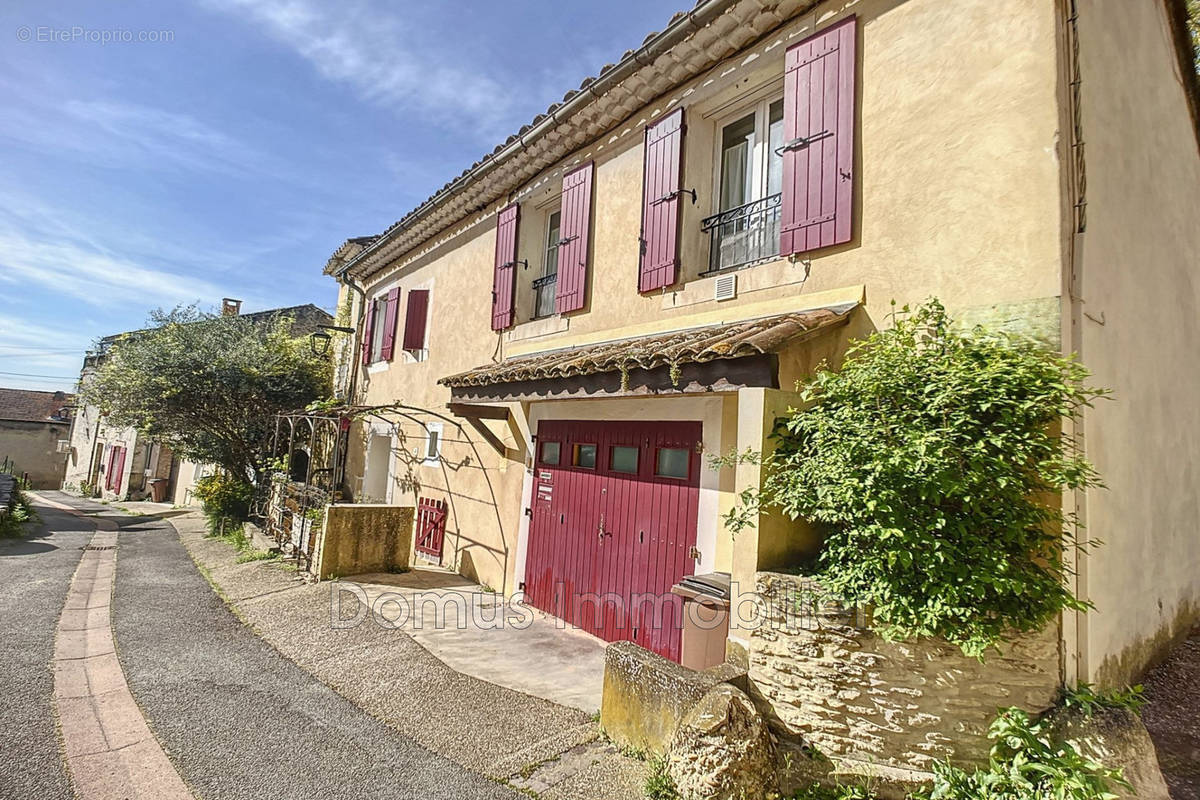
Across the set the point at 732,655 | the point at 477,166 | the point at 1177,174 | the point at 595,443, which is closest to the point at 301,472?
the point at 477,166

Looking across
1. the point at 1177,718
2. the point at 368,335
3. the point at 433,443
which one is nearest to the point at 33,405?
the point at 368,335

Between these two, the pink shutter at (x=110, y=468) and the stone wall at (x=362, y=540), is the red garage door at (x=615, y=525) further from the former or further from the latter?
the pink shutter at (x=110, y=468)

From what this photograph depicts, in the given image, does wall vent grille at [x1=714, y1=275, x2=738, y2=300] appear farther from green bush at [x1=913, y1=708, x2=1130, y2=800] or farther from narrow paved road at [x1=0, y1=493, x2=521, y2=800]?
narrow paved road at [x1=0, y1=493, x2=521, y2=800]

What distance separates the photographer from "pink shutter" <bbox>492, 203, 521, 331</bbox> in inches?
321

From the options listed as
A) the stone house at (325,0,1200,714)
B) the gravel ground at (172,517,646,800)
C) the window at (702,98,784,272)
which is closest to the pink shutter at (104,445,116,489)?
the gravel ground at (172,517,646,800)

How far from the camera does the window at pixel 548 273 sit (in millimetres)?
8062

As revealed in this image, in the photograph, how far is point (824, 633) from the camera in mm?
3439

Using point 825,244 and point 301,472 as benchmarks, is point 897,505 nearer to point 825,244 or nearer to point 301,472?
point 825,244

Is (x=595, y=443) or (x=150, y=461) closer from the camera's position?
(x=595, y=443)

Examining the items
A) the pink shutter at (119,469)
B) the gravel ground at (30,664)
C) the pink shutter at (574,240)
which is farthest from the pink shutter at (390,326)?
the pink shutter at (119,469)

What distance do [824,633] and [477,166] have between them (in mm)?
7754

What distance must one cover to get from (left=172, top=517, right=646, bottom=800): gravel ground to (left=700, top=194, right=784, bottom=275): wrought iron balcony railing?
423 centimetres

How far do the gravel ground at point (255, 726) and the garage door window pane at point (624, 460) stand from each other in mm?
3056

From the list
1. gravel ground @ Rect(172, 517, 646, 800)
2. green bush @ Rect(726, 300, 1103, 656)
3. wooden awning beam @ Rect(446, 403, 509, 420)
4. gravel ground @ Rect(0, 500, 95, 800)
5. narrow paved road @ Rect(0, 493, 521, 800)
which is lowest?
gravel ground @ Rect(0, 500, 95, 800)
